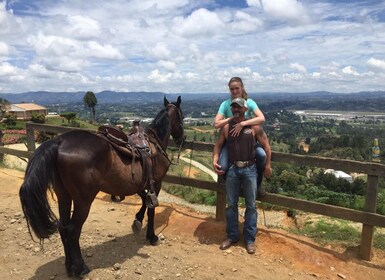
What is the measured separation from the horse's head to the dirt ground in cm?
145

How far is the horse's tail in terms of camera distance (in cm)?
364

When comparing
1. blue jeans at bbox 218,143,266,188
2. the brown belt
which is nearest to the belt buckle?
the brown belt

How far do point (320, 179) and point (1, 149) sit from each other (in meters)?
14.9

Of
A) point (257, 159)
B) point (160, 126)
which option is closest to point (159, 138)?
point (160, 126)

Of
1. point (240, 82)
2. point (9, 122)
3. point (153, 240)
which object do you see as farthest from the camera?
point (9, 122)

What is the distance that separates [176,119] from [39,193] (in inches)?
99.6

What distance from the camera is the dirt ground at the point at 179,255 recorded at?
14.1ft

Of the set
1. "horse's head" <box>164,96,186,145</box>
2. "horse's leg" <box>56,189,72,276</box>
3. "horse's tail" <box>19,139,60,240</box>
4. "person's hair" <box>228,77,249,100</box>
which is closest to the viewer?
"horse's tail" <box>19,139,60,240</box>

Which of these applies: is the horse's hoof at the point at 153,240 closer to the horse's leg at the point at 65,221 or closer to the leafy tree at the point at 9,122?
the horse's leg at the point at 65,221

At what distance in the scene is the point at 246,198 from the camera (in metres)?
4.94

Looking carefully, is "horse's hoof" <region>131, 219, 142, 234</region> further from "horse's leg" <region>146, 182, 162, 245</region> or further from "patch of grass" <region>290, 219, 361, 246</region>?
"patch of grass" <region>290, 219, 361, 246</region>

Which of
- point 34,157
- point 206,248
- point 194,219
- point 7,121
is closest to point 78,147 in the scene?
point 34,157

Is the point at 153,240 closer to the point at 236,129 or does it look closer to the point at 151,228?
the point at 151,228

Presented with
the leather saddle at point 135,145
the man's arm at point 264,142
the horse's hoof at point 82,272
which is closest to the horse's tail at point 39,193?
the horse's hoof at point 82,272
